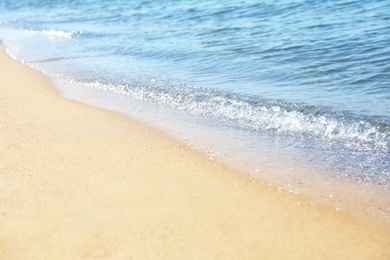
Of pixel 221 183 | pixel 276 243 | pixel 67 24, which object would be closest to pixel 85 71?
pixel 221 183

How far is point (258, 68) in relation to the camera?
941 centimetres

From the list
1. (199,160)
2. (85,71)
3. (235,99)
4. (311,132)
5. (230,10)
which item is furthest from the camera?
(230,10)

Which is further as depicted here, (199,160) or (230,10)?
(230,10)

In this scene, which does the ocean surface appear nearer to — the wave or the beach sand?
the wave

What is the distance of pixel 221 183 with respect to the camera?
15.6 feet

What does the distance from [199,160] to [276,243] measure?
1.80 m

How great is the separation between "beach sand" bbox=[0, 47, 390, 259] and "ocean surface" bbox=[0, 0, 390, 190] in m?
0.80

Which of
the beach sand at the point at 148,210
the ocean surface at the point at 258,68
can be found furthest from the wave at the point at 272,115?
the beach sand at the point at 148,210

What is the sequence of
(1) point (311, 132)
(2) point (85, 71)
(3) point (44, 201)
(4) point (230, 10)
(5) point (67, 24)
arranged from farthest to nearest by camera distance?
(5) point (67, 24) → (4) point (230, 10) → (2) point (85, 71) → (1) point (311, 132) → (3) point (44, 201)

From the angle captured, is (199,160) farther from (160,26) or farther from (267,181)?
(160,26)

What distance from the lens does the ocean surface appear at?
580cm

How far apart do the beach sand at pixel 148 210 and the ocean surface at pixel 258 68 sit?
80 centimetres

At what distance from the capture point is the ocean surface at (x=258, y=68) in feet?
19.0

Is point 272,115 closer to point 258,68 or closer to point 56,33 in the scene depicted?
point 258,68
